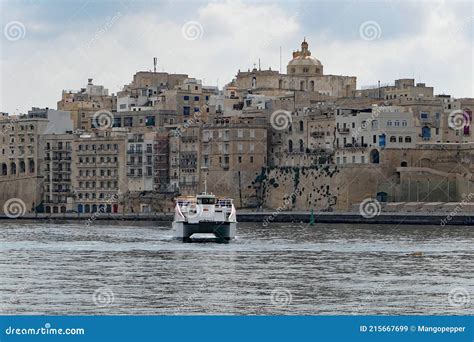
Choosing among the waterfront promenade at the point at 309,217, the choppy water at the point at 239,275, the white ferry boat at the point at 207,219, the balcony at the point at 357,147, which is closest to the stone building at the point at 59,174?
the waterfront promenade at the point at 309,217

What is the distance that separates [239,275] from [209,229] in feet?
65.1

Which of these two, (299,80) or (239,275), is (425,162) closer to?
(299,80)

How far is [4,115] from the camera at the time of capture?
121 meters

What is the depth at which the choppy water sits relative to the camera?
93.6 ft

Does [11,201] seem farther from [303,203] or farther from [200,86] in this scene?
[303,203]

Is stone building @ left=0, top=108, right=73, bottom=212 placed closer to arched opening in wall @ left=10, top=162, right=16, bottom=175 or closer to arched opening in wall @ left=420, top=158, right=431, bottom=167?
arched opening in wall @ left=10, top=162, right=16, bottom=175

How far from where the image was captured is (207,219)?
57094 millimetres

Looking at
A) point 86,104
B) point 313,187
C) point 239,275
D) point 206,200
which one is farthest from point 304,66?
point 239,275

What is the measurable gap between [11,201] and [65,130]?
6732 mm

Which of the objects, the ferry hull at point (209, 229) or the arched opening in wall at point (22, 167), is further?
the arched opening in wall at point (22, 167)

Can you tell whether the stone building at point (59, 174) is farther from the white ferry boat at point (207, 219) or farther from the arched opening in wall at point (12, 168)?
the white ferry boat at point (207, 219)

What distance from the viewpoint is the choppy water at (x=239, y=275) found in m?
28.5
